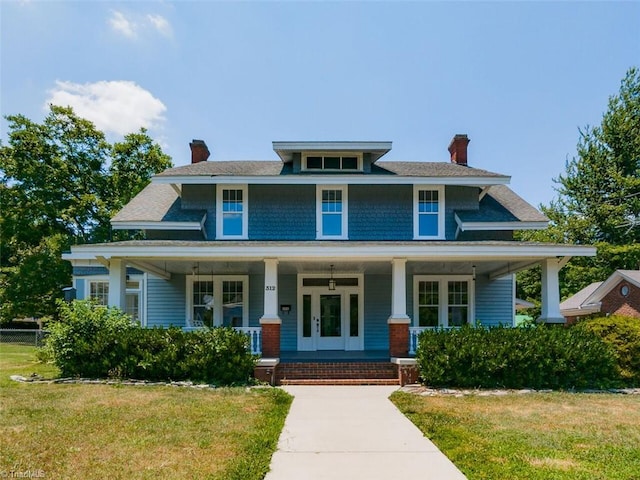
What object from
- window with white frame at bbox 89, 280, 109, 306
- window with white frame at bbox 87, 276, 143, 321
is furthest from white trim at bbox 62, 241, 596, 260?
window with white frame at bbox 89, 280, 109, 306

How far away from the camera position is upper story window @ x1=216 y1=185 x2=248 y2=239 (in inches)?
595

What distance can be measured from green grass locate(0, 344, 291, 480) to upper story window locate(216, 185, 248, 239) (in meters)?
6.03

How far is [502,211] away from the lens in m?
15.8

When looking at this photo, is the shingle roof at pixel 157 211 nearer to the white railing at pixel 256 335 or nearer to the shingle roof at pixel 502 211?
the white railing at pixel 256 335

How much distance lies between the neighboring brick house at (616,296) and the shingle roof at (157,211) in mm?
19145

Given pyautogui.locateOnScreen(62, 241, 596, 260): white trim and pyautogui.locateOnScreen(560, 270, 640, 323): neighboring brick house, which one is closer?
pyautogui.locateOnScreen(62, 241, 596, 260): white trim

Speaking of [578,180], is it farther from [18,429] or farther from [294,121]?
[18,429]

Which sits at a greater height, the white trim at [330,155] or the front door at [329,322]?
the white trim at [330,155]

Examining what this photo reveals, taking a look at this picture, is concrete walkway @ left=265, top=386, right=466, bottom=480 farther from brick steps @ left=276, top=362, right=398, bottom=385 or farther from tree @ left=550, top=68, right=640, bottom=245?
tree @ left=550, top=68, right=640, bottom=245

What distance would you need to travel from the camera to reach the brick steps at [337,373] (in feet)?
38.0

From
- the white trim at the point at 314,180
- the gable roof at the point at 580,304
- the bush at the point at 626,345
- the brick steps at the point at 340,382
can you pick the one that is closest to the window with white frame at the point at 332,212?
the white trim at the point at 314,180

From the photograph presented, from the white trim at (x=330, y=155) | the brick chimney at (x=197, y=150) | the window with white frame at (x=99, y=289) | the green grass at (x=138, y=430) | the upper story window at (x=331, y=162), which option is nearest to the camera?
the green grass at (x=138, y=430)

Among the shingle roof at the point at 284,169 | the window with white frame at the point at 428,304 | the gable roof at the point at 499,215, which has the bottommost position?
the window with white frame at the point at 428,304

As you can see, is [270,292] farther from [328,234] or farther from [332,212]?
[332,212]
